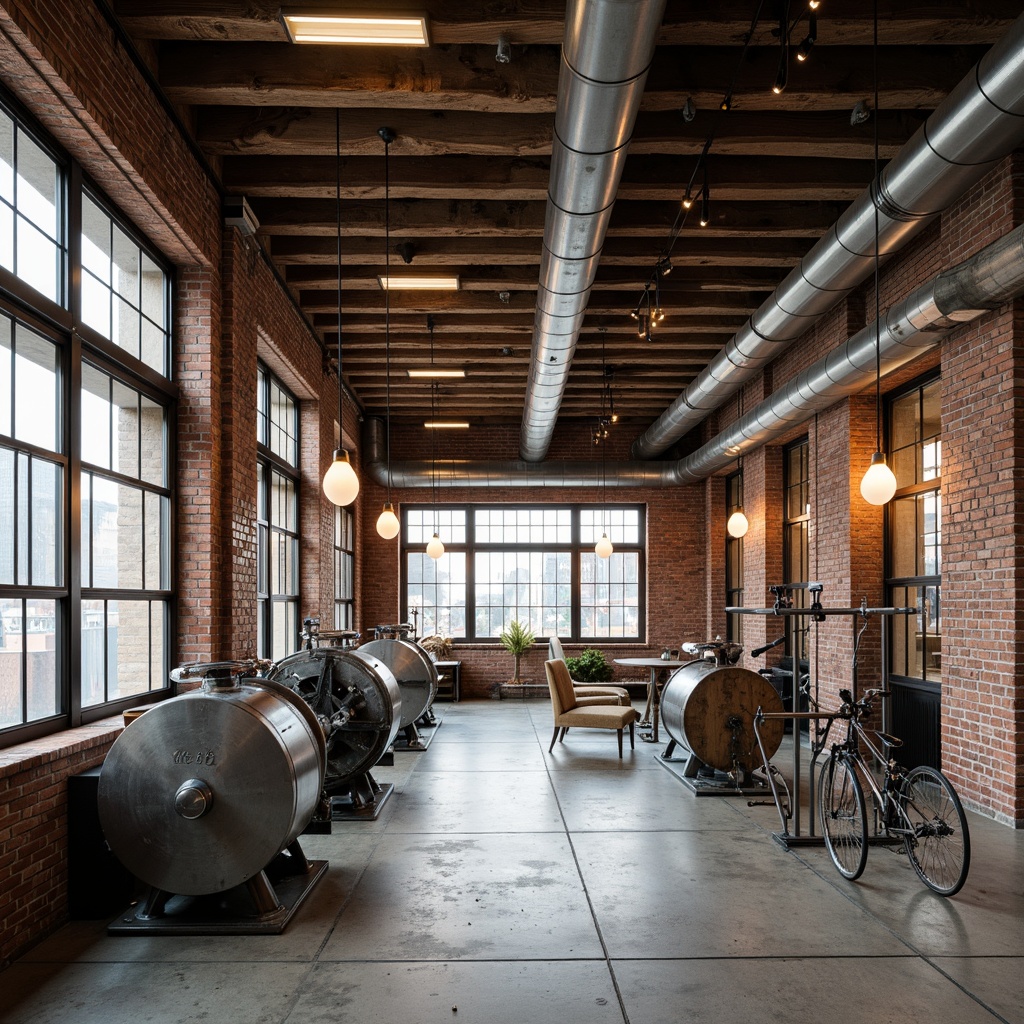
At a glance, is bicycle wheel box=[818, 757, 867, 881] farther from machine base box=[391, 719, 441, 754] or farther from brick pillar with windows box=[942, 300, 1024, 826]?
machine base box=[391, 719, 441, 754]

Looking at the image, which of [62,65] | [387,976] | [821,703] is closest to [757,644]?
[821,703]

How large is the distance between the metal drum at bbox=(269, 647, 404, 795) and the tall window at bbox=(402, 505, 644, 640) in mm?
8366

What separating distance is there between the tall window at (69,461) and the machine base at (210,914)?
3.20ft

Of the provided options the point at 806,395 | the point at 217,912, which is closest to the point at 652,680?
the point at 806,395

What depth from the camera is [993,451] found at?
5871 mm

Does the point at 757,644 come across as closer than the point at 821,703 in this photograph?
No

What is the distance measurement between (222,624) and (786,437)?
6.67 metres

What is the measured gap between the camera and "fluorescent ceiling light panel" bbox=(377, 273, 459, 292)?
7977 mm

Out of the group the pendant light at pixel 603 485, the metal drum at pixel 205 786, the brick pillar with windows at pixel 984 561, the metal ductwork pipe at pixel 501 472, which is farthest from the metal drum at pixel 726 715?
the metal ductwork pipe at pixel 501 472

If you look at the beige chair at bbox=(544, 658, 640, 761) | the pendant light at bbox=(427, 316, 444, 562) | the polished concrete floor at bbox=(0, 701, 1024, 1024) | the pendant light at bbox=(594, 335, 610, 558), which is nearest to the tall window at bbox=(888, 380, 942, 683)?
the polished concrete floor at bbox=(0, 701, 1024, 1024)

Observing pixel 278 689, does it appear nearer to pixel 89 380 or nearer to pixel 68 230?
pixel 89 380

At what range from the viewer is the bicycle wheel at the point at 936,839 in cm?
432

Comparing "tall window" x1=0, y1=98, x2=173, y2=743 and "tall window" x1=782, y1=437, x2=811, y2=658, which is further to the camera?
"tall window" x1=782, y1=437, x2=811, y2=658

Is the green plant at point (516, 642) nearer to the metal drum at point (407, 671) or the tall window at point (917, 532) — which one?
the metal drum at point (407, 671)
